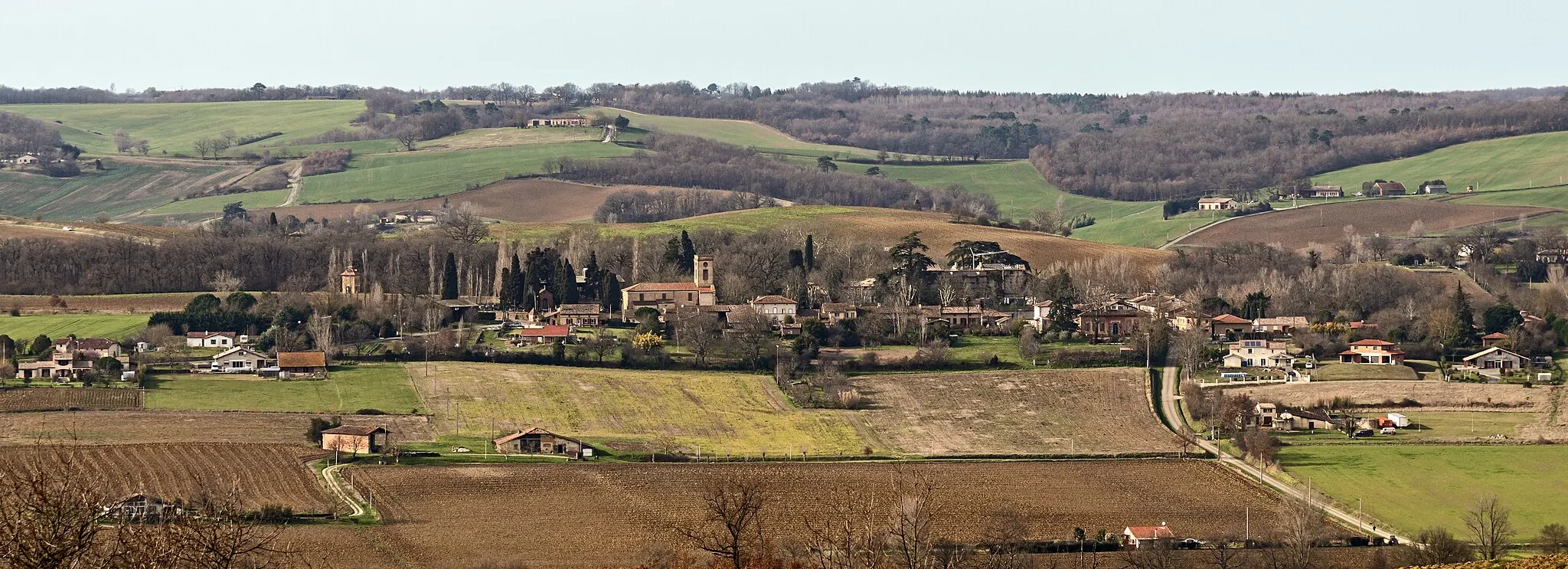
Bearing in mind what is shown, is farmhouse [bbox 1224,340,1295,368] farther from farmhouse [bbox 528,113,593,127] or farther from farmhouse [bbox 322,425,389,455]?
farmhouse [bbox 528,113,593,127]

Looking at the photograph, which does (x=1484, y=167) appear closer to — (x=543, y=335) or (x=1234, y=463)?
(x=543, y=335)

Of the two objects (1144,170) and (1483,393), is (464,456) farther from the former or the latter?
(1144,170)

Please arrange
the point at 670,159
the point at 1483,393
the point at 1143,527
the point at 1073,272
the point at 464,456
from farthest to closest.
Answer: the point at 670,159, the point at 1073,272, the point at 1483,393, the point at 464,456, the point at 1143,527

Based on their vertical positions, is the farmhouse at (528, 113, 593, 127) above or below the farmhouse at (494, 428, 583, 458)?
above

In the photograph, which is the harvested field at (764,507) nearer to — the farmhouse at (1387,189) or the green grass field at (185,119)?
the farmhouse at (1387,189)

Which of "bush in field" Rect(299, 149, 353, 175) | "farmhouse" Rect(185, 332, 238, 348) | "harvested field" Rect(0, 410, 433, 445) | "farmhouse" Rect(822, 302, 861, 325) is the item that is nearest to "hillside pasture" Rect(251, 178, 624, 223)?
"bush in field" Rect(299, 149, 353, 175)

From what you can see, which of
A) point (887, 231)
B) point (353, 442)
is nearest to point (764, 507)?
point (353, 442)

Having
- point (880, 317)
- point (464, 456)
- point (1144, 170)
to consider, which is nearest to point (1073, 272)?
point (880, 317)
